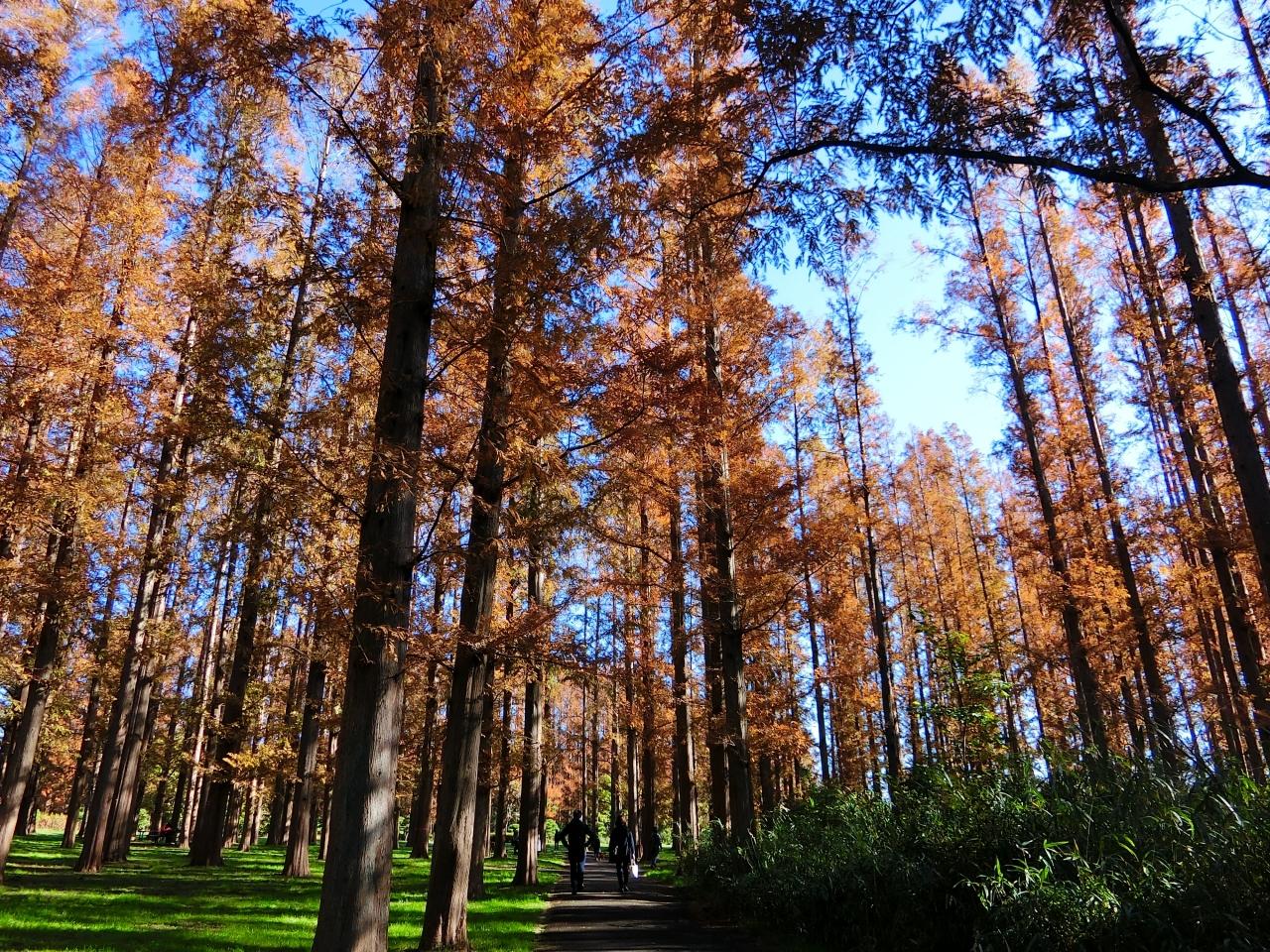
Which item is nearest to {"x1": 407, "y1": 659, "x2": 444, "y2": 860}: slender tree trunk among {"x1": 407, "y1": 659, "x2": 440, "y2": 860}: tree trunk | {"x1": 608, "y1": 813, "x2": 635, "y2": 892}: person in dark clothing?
{"x1": 407, "y1": 659, "x2": 440, "y2": 860}: tree trunk

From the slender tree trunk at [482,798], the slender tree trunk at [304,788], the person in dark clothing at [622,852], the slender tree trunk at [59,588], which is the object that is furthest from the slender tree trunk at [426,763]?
the slender tree trunk at [59,588]

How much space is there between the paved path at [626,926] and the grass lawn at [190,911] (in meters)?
0.41

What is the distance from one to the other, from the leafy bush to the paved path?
3.23ft

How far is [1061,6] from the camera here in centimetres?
430

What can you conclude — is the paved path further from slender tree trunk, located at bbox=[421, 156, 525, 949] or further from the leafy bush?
slender tree trunk, located at bbox=[421, 156, 525, 949]

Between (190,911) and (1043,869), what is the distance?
10132mm

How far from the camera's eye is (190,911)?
9.22 m

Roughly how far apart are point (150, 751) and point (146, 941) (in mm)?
20101

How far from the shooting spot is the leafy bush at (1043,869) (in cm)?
367

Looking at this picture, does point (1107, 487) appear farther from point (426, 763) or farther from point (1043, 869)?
point (426, 763)

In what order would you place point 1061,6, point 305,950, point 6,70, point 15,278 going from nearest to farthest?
1. point 1061,6
2. point 305,950
3. point 6,70
4. point 15,278

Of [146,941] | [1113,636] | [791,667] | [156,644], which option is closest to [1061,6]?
[146,941]

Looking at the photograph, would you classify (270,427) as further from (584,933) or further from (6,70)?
(6,70)

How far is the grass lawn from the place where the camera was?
279 inches
